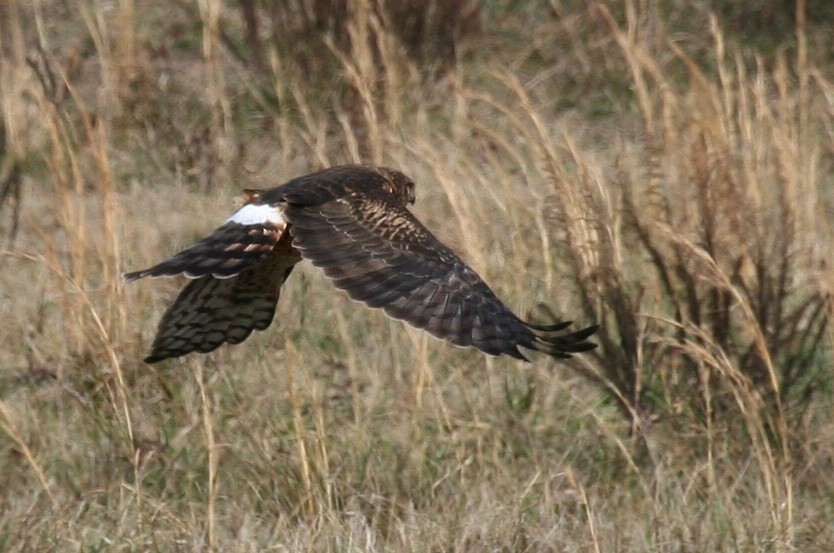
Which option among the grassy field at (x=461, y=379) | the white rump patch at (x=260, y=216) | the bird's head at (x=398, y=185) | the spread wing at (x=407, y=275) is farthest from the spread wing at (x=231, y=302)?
the bird's head at (x=398, y=185)

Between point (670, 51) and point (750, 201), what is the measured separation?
Answer: 327 centimetres

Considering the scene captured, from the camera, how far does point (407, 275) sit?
4.02 meters

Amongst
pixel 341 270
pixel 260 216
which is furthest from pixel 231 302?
pixel 341 270

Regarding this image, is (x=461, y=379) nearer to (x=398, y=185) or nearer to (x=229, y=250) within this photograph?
(x=398, y=185)

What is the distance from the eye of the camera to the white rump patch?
4.26m

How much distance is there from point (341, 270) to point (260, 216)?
348 mm

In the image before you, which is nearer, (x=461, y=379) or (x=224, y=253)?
(x=224, y=253)

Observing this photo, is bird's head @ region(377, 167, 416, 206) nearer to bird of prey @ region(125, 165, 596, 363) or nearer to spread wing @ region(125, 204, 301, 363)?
bird of prey @ region(125, 165, 596, 363)

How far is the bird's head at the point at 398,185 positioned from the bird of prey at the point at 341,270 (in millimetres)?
15

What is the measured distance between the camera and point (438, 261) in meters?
4.09

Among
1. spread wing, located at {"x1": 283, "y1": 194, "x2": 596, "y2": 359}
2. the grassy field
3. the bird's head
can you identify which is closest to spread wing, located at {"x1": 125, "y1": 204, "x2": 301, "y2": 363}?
spread wing, located at {"x1": 283, "y1": 194, "x2": 596, "y2": 359}

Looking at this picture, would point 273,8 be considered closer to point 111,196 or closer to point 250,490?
point 111,196

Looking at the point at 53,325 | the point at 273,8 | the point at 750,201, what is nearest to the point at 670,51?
the point at 273,8

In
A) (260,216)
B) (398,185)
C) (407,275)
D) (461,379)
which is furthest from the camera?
(461,379)
